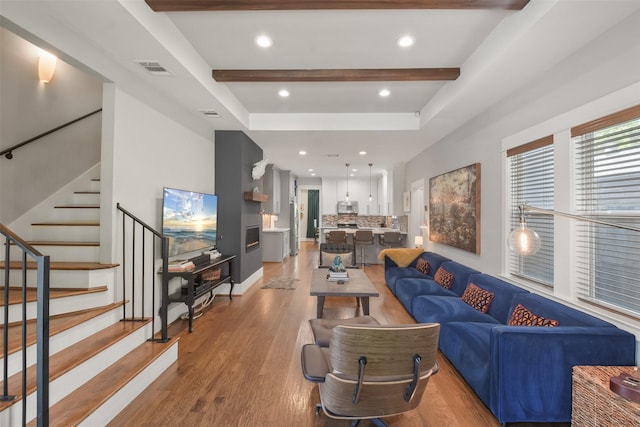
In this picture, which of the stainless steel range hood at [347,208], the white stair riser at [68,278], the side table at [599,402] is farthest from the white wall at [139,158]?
the stainless steel range hood at [347,208]

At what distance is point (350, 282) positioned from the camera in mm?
3996

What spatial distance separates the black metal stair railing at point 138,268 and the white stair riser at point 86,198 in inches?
35.1

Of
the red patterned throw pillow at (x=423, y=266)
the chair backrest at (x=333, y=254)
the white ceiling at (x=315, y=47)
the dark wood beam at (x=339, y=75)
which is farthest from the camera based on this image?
the chair backrest at (x=333, y=254)

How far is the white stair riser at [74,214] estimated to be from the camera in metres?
3.46

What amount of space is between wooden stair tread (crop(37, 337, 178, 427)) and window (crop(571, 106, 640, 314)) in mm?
3517

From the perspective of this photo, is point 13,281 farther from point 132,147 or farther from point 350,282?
point 350,282

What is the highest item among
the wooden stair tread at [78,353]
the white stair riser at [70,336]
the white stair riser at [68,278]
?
the white stair riser at [68,278]

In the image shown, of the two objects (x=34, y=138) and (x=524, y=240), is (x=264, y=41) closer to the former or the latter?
(x=34, y=138)

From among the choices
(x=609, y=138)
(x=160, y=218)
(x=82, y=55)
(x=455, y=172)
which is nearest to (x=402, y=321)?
(x=455, y=172)

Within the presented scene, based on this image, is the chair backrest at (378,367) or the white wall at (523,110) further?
the white wall at (523,110)

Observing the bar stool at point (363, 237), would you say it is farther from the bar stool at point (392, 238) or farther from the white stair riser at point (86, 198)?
the white stair riser at point (86, 198)

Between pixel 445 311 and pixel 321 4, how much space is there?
3003 millimetres

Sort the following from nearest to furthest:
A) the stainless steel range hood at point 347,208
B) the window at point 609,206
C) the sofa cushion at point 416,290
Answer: the window at point 609,206 < the sofa cushion at point 416,290 < the stainless steel range hood at point 347,208

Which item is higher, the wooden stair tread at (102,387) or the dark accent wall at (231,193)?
the dark accent wall at (231,193)
